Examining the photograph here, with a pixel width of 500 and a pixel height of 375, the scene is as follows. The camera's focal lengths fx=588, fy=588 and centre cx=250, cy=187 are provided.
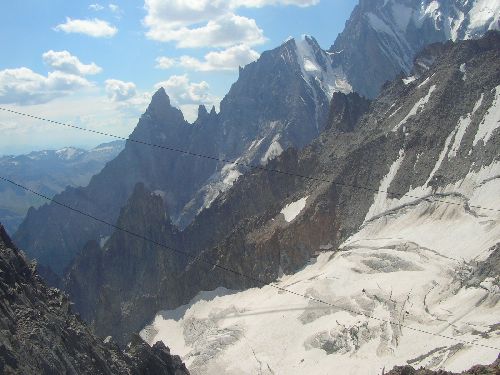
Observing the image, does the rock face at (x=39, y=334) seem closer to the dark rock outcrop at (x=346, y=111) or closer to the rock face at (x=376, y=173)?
the rock face at (x=376, y=173)

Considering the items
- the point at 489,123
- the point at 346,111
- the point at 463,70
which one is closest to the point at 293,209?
the point at 489,123

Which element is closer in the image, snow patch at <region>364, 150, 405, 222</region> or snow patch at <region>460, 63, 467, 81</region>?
snow patch at <region>364, 150, 405, 222</region>

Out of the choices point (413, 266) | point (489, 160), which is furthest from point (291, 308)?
point (489, 160)

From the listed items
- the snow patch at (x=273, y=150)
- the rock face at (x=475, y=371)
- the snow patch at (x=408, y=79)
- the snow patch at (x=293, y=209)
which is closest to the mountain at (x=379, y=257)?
the snow patch at (x=293, y=209)

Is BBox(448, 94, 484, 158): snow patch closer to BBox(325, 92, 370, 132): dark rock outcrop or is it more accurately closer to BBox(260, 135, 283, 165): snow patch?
BBox(325, 92, 370, 132): dark rock outcrop

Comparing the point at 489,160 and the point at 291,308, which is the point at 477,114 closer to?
the point at 489,160

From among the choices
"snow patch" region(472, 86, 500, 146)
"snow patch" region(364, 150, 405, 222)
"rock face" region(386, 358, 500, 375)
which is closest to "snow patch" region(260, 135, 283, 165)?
"snow patch" region(364, 150, 405, 222)

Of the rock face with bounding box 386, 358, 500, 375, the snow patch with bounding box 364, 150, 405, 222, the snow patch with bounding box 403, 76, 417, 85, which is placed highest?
the snow patch with bounding box 403, 76, 417, 85
